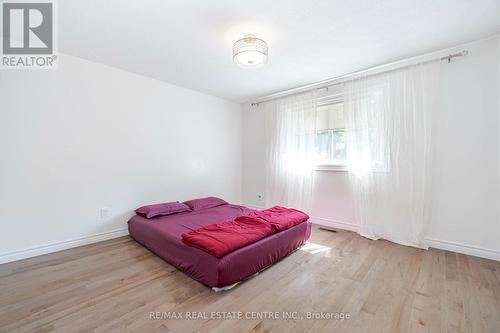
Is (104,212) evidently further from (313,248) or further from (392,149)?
(392,149)

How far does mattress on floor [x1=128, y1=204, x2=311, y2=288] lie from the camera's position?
180 centimetres

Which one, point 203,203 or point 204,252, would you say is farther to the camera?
point 203,203

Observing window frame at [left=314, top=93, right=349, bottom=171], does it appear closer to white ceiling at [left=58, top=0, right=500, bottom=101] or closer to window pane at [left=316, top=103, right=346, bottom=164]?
window pane at [left=316, top=103, right=346, bottom=164]

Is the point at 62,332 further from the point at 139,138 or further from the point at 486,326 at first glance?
the point at 486,326

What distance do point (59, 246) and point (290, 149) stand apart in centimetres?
355

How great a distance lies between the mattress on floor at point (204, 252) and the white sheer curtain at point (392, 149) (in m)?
1.07

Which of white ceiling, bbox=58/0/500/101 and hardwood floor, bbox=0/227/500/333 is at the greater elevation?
white ceiling, bbox=58/0/500/101

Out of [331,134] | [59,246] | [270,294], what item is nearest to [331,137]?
[331,134]

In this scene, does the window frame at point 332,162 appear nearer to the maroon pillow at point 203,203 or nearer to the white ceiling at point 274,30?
the white ceiling at point 274,30

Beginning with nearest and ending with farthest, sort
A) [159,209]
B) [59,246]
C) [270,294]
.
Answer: [270,294] < [59,246] < [159,209]

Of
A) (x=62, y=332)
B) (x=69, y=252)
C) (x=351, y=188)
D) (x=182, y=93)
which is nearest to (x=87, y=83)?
(x=182, y=93)

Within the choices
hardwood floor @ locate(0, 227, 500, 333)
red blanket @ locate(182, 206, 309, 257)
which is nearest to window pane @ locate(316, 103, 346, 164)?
red blanket @ locate(182, 206, 309, 257)

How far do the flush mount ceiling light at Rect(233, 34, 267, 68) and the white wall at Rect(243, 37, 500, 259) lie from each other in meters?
2.25

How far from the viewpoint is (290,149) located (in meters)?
3.87
